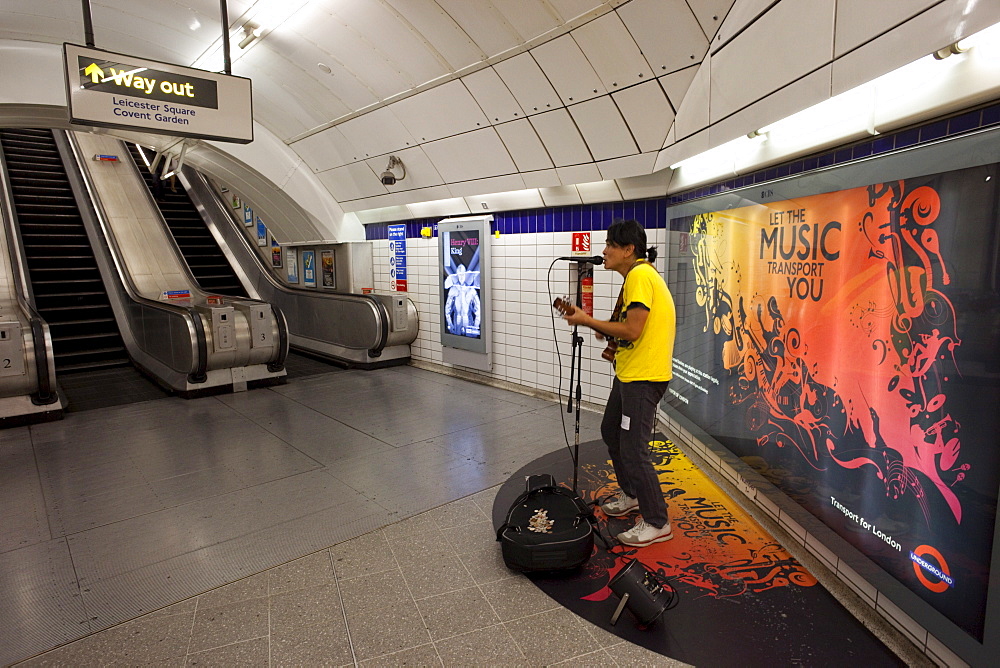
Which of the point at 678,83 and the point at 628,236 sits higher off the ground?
the point at 678,83

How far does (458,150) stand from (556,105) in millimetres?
1705

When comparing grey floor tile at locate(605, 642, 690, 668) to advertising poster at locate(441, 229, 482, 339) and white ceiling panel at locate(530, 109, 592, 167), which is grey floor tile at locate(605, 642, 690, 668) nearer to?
white ceiling panel at locate(530, 109, 592, 167)

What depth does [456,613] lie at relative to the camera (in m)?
2.71

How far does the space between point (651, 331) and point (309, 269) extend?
8736 mm

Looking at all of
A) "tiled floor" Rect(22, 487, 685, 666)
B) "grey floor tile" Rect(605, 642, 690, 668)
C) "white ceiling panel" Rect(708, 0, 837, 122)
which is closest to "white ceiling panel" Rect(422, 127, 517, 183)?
"white ceiling panel" Rect(708, 0, 837, 122)

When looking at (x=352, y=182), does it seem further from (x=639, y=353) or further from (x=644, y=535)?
(x=644, y=535)

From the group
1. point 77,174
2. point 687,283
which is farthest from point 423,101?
point 77,174

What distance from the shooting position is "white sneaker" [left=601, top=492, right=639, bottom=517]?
366 centimetres

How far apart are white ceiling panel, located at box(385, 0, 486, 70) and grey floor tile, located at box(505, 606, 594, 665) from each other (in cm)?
454

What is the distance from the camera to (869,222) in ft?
8.37

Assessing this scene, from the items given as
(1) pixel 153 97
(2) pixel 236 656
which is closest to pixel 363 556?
(2) pixel 236 656

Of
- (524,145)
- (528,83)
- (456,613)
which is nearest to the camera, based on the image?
(456,613)

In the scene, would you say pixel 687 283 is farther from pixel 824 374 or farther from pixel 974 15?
pixel 974 15

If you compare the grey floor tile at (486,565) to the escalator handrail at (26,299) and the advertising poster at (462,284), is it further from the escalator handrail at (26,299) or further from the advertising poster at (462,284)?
the escalator handrail at (26,299)
